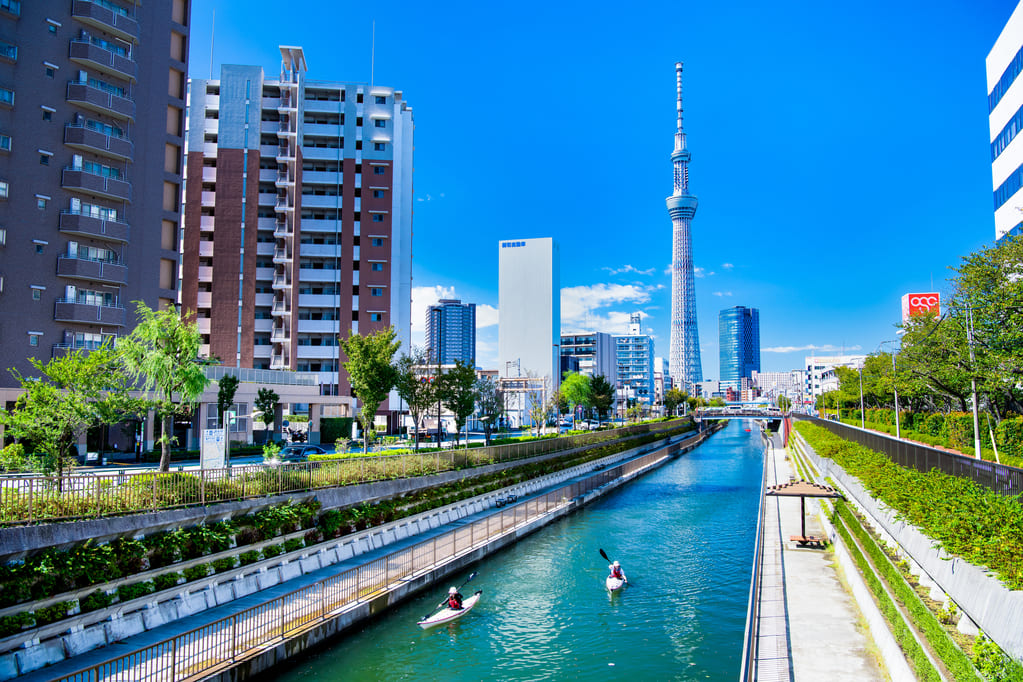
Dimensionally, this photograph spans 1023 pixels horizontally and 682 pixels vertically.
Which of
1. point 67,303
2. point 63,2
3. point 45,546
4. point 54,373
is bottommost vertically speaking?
point 45,546

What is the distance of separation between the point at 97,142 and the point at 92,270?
854 cm

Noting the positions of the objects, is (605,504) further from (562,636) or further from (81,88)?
(81,88)

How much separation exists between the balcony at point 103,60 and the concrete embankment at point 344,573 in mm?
37850

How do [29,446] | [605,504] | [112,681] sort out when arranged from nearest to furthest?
1. [112,681]
2. [29,446]
3. [605,504]

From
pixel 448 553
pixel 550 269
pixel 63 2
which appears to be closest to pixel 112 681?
pixel 448 553

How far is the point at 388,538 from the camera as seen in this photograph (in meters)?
24.6

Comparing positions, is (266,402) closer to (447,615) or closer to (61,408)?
(61,408)

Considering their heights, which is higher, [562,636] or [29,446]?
[29,446]

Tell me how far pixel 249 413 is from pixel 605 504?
29715 millimetres

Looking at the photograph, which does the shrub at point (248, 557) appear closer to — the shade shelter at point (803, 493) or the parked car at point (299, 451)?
the shade shelter at point (803, 493)

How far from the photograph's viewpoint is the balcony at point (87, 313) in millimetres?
38250

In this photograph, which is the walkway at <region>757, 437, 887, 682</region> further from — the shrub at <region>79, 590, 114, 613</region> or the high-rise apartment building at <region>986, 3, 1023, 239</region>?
the high-rise apartment building at <region>986, 3, 1023, 239</region>

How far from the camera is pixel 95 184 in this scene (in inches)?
1558

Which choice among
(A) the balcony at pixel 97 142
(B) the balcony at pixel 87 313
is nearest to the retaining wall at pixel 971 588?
(B) the balcony at pixel 87 313
